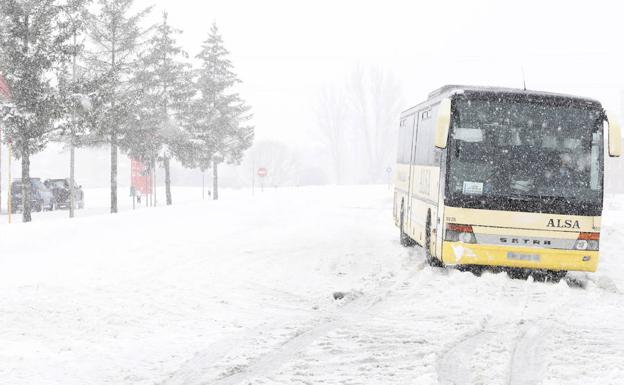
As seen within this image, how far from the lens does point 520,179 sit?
1165 cm

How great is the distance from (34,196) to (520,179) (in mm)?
36140

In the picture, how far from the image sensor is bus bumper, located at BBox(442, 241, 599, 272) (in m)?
11.5

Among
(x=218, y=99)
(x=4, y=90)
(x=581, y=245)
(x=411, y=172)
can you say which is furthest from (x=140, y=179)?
(x=581, y=245)

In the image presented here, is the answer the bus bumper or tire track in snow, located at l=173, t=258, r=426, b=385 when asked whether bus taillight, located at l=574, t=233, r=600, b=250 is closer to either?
the bus bumper

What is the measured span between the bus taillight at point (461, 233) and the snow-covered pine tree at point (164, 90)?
96.8ft

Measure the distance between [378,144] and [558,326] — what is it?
3400 inches

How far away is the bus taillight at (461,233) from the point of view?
458 inches

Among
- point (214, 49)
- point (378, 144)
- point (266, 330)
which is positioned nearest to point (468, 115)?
point (266, 330)

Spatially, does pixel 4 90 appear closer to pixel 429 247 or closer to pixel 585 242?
pixel 429 247

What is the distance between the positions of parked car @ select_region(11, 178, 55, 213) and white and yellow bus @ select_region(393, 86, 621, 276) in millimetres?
34972

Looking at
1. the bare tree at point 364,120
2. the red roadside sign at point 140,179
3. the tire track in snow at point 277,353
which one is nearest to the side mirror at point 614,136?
the tire track in snow at point 277,353

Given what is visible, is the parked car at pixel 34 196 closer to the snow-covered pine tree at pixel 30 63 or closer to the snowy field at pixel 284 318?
the snow-covered pine tree at pixel 30 63

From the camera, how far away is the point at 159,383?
5.94 meters

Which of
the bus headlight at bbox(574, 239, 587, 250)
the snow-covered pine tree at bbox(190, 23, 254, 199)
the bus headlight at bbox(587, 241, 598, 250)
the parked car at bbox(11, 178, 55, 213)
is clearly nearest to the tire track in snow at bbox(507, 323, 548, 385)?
the bus headlight at bbox(574, 239, 587, 250)
